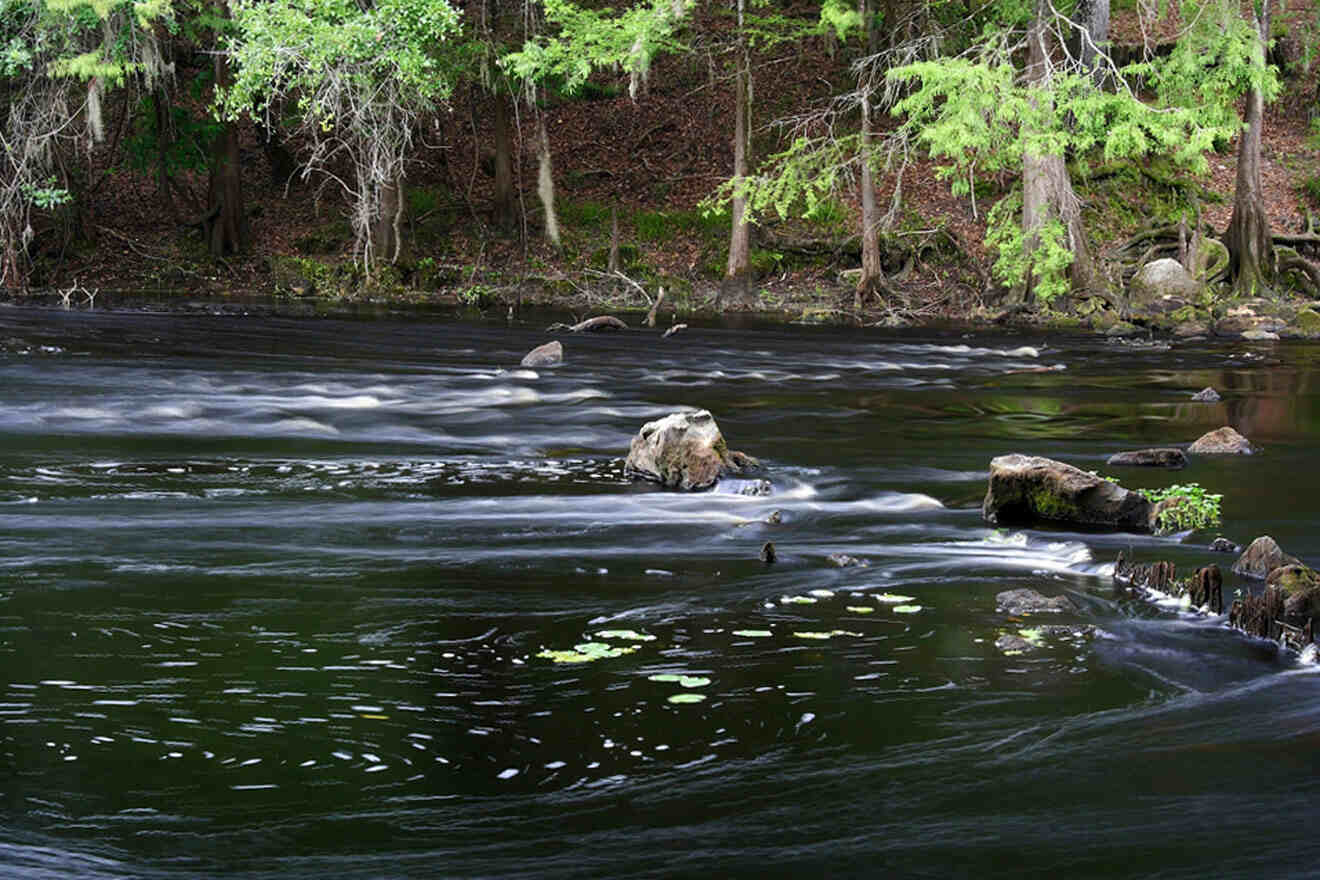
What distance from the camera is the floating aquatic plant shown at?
5.83 metres

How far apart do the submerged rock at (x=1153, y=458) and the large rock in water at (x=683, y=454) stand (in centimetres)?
296

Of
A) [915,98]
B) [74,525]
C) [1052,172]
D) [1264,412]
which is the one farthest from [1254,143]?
[74,525]

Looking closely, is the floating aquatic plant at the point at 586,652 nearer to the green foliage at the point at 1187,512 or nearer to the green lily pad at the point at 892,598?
the green lily pad at the point at 892,598

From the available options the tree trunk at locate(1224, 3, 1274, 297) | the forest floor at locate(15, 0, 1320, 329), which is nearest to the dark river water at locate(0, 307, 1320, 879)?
the tree trunk at locate(1224, 3, 1274, 297)

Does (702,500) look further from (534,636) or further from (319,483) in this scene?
(534,636)

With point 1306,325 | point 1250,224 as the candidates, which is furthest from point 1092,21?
point 1306,325

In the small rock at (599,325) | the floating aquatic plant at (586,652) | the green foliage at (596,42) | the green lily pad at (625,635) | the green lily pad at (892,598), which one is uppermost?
the green foliage at (596,42)

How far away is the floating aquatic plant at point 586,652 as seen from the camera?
19.1 ft

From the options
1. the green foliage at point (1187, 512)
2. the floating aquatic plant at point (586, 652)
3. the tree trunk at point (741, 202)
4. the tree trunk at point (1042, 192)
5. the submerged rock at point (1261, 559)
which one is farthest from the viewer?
the tree trunk at point (741, 202)

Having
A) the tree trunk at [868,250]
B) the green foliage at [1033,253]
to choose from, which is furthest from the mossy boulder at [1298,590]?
the tree trunk at [868,250]

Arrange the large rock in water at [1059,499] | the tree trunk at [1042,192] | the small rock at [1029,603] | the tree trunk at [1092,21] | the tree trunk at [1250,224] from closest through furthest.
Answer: the small rock at [1029,603]
the large rock in water at [1059,499]
the tree trunk at [1042,192]
the tree trunk at [1250,224]
the tree trunk at [1092,21]

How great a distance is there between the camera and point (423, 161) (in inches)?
1309

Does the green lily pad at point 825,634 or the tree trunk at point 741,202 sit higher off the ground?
the tree trunk at point 741,202

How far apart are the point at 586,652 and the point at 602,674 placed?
29cm
